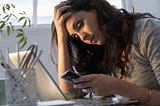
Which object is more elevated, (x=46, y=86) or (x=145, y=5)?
(x=145, y=5)

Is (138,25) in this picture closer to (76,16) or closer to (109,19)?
(109,19)

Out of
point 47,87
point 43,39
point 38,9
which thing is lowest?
point 43,39

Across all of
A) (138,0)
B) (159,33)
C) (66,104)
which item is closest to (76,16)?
(159,33)

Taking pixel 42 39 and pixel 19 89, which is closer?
pixel 19 89

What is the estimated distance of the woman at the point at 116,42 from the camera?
1.27 metres

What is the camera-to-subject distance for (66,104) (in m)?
0.96

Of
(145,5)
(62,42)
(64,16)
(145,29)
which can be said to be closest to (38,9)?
(145,5)

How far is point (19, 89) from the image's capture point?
966mm

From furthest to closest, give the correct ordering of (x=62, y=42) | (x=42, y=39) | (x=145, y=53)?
(x=42, y=39), (x=62, y=42), (x=145, y=53)

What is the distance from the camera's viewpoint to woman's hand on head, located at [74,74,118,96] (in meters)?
1.10

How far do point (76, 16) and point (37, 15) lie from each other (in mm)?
1263

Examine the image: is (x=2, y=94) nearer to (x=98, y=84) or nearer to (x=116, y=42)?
(x=98, y=84)

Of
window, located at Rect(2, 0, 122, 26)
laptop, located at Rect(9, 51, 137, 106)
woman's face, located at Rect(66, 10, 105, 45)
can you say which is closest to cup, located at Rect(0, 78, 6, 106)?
laptop, located at Rect(9, 51, 137, 106)

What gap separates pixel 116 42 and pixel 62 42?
36cm
